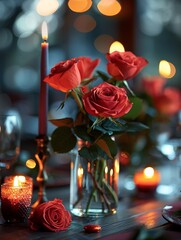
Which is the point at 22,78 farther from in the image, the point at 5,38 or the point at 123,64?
the point at 123,64

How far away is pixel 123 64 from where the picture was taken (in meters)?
1.08

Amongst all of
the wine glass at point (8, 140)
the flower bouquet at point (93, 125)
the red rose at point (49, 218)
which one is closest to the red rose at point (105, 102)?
the flower bouquet at point (93, 125)

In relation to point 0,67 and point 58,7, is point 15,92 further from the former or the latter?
point 58,7

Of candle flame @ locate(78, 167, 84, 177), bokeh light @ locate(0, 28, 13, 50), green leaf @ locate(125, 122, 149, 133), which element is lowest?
candle flame @ locate(78, 167, 84, 177)

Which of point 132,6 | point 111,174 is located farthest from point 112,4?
point 111,174

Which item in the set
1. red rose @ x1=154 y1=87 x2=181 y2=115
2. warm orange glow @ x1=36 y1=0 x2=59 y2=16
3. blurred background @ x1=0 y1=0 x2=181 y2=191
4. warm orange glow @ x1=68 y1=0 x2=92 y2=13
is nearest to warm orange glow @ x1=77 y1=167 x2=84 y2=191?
red rose @ x1=154 y1=87 x2=181 y2=115

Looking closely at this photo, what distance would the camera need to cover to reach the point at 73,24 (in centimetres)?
432

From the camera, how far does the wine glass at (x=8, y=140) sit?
1205 mm

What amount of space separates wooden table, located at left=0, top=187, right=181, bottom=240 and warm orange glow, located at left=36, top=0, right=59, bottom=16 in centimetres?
280

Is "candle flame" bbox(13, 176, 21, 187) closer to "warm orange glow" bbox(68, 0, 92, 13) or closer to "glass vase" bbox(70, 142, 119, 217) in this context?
"glass vase" bbox(70, 142, 119, 217)

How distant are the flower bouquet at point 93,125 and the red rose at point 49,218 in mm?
137

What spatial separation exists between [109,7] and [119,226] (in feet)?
10.7

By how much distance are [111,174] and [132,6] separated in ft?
9.57

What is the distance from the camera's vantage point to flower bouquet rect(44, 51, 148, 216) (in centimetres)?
98
